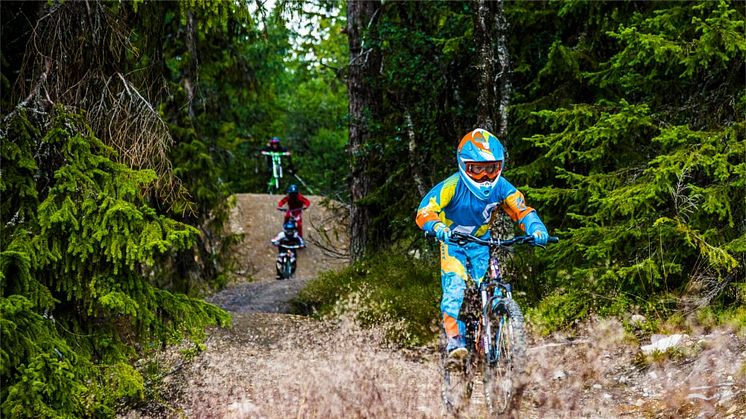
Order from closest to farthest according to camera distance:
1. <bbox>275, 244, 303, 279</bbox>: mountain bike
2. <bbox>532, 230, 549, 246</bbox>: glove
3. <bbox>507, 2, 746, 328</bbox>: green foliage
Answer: <bbox>532, 230, 549, 246</bbox>: glove < <bbox>507, 2, 746, 328</bbox>: green foliage < <bbox>275, 244, 303, 279</bbox>: mountain bike

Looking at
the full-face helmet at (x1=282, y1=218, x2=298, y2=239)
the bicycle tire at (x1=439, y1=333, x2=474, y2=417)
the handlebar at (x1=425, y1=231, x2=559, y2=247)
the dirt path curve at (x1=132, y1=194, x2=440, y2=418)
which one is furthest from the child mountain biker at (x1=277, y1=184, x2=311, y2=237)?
the handlebar at (x1=425, y1=231, x2=559, y2=247)

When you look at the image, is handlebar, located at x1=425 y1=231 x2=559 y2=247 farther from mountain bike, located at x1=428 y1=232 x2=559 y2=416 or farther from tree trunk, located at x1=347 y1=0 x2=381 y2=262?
tree trunk, located at x1=347 y1=0 x2=381 y2=262

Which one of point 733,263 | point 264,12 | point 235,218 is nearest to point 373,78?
point 264,12

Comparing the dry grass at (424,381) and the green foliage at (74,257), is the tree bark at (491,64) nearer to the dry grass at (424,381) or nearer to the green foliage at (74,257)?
the dry grass at (424,381)

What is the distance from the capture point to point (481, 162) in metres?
6.22

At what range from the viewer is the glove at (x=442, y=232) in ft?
19.6

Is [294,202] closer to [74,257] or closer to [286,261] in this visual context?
[286,261]

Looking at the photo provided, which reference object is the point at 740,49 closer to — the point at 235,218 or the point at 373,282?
the point at 373,282

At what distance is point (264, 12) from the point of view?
7.89 metres

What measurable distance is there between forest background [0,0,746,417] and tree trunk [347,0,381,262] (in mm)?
40

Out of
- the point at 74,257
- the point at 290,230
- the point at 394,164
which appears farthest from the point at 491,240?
the point at 290,230

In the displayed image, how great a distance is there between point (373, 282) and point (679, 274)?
472cm

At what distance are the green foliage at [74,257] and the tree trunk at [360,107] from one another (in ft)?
24.4

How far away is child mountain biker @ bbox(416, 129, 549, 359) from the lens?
6211mm
